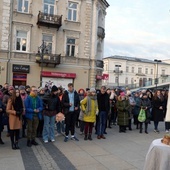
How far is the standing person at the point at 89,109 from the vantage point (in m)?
8.71

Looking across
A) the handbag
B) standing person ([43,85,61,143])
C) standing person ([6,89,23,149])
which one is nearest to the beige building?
the handbag

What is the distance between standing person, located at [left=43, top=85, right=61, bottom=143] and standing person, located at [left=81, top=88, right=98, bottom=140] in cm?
94

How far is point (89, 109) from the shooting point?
8.75 metres

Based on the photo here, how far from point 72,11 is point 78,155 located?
2307 centimetres

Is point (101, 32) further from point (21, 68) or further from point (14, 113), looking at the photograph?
point (14, 113)

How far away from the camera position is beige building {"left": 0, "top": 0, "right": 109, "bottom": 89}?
24781 mm

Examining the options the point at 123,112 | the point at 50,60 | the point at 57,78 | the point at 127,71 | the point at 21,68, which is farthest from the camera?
the point at 127,71

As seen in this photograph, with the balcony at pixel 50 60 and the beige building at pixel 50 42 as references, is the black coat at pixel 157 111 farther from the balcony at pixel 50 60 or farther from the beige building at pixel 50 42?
the balcony at pixel 50 60

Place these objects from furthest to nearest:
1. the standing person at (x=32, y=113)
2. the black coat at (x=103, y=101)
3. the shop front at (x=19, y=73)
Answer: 1. the shop front at (x=19, y=73)
2. the black coat at (x=103, y=101)
3. the standing person at (x=32, y=113)

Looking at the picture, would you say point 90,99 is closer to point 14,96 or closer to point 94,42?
point 14,96

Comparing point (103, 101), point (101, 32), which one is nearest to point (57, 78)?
point (101, 32)

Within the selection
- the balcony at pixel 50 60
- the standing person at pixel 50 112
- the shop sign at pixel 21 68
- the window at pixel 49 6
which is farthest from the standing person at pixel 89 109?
the window at pixel 49 6

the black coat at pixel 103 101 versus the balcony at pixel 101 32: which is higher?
the balcony at pixel 101 32

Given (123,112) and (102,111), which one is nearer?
(102,111)
